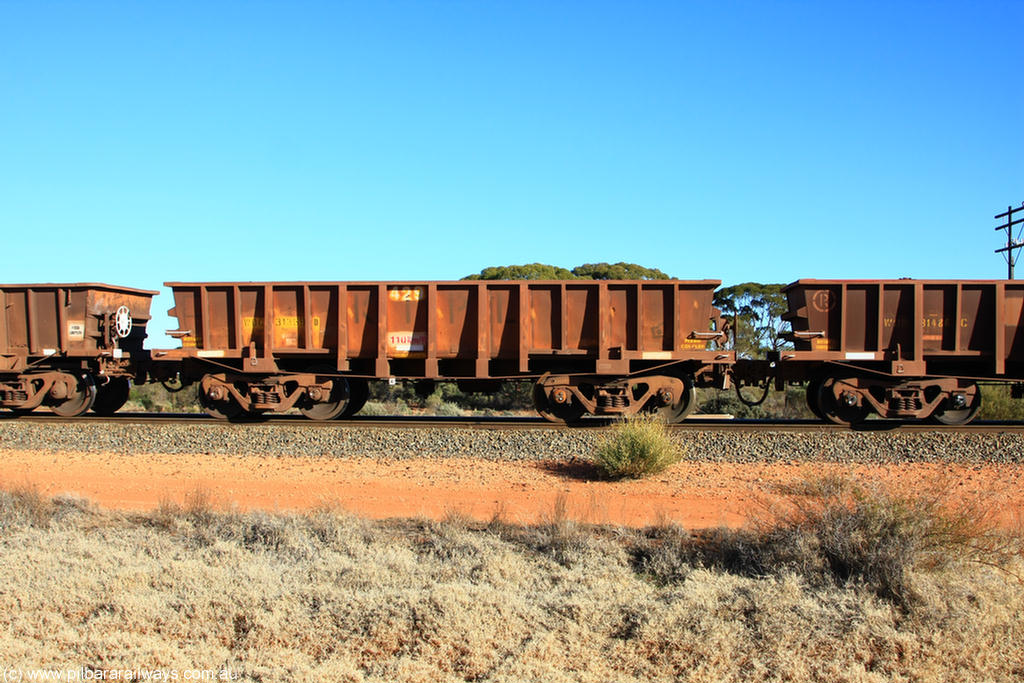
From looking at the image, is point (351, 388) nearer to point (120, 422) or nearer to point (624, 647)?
point (120, 422)

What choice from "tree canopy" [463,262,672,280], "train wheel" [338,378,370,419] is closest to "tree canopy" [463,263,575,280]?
"tree canopy" [463,262,672,280]

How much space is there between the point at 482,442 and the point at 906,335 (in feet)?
26.0

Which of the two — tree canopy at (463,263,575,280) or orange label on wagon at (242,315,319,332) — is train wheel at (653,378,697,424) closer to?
orange label on wagon at (242,315,319,332)

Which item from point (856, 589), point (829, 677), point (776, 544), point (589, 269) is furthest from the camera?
point (589, 269)

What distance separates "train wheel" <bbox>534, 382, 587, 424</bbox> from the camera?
1344 cm

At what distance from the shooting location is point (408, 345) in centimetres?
1368

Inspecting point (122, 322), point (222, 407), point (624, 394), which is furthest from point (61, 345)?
point (624, 394)

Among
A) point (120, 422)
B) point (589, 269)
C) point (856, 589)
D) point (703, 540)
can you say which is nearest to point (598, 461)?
point (703, 540)

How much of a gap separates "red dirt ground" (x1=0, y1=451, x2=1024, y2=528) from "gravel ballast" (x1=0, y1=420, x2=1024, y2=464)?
39 cm

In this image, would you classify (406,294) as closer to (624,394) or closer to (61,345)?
(624,394)

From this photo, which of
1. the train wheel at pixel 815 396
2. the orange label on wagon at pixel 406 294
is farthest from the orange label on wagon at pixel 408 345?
the train wheel at pixel 815 396

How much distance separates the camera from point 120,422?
13.6 meters

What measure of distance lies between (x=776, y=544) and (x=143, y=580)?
5.08 m

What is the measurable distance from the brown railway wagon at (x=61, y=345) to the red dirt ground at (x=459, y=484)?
10.5 ft
